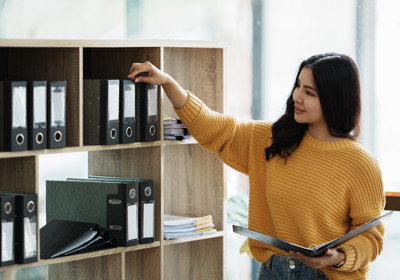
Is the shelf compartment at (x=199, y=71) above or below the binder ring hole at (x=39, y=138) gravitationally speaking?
above

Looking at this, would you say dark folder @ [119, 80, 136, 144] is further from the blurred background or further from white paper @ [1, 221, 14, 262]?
the blurred background

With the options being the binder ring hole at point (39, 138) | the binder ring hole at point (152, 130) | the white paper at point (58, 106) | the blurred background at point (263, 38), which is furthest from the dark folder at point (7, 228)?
the blurred background at point (263, 38)

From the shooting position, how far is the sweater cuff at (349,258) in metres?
2.70

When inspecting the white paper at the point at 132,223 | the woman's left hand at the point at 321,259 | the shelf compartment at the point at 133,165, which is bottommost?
→ the woman's left hand at the point at 321,259

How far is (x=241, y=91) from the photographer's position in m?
4.92

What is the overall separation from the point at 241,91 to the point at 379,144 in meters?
0.98

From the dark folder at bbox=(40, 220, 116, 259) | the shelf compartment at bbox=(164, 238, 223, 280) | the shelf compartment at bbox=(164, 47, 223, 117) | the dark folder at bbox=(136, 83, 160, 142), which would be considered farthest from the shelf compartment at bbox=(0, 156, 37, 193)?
the shelf compartment at bbox=(164, 238, 223, 280)

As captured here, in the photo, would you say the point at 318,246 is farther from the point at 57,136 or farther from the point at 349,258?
the point at 57,136

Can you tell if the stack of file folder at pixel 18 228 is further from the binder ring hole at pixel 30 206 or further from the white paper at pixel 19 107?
the white paper at pixel 19 107

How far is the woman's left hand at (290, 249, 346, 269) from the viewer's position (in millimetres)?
2617

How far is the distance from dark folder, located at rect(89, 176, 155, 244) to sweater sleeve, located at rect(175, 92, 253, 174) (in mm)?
286

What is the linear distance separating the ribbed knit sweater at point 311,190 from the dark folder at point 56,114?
48 centimetres

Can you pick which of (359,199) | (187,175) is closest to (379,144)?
(187,175)

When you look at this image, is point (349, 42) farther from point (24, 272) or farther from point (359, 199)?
point (24, 272)
